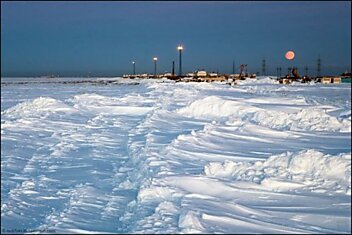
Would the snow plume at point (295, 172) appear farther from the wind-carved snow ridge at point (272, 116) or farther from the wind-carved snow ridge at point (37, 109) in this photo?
the wind-carved snow ridge at point (37, 109)

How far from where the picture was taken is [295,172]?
7.20 meters

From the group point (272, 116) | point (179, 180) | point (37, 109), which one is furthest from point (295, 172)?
point (37, 109)

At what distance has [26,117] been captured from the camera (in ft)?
53.0

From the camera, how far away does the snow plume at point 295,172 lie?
656 cm

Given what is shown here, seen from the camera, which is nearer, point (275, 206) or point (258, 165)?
point (275, 206)

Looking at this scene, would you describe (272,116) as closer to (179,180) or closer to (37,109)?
(179,180)

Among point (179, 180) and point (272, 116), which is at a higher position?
point (272, 116)

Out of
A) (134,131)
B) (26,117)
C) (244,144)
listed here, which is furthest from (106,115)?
(244,144)

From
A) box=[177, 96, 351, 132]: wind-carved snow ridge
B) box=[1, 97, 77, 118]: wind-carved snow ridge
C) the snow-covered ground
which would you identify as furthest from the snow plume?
box=[1, 97, 77, 118]: wind-carved snow ridge

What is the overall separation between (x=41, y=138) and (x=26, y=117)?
4990 mm

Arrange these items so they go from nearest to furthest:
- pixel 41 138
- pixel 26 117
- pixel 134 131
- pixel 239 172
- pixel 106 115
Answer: pixel 239 172, pixel 41 138, pixel 134 131, pixel 26 117, pixel 106 115

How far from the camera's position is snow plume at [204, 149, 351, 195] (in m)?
6.56

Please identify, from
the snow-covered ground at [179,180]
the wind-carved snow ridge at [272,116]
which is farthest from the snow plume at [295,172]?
the wind-carved snow ridge at [272,116]

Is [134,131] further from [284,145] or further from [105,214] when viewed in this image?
[105,214]
